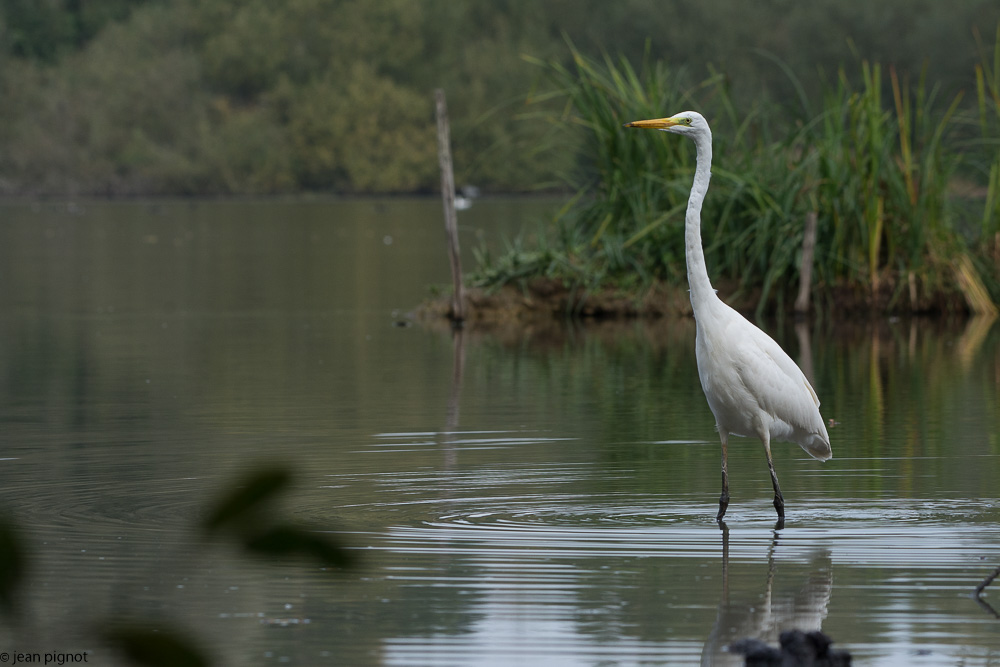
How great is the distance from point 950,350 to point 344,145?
7014cm

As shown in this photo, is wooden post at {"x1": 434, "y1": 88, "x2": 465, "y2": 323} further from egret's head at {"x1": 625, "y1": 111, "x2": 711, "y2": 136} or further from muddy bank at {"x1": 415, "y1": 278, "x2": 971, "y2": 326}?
egret's head at {"x1": 625, "y1": 111, "x2": 711, "y2": 136}

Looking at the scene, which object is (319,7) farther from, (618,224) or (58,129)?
(618,224)

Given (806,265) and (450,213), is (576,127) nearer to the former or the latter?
(450,213)

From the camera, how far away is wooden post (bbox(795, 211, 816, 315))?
58.1ft

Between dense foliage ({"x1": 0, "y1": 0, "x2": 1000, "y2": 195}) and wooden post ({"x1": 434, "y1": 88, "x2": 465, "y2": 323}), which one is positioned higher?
dense foliage ({"x1": 0, "y1": 0, "x2": 1000, "y2": 195})

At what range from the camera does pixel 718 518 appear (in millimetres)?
7172

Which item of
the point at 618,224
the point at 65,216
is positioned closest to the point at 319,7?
the point at 65,216

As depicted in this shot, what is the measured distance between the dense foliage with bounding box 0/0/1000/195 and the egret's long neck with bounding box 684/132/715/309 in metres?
64.8

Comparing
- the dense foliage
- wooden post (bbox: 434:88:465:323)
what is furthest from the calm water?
the dense foliage

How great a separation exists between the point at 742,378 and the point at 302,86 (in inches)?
3189

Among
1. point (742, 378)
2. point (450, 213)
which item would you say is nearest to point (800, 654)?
point (742, 378)

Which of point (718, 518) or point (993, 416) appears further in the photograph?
point (993, 416)

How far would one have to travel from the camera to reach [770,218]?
59.5ft

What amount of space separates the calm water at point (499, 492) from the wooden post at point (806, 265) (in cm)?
43
